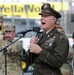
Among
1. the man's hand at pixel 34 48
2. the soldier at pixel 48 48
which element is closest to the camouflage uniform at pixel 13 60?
the soldier at pixel 48 48

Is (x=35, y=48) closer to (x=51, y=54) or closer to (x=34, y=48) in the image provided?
(x=34, y=48)

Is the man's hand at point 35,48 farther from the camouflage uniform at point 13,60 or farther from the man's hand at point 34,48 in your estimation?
the camouflage uniform at point 13,60

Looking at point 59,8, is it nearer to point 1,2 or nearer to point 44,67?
point 1,2

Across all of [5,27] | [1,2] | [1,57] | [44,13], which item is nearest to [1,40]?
[1,57]

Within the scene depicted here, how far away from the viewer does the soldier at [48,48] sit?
3.55 metres

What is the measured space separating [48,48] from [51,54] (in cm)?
10

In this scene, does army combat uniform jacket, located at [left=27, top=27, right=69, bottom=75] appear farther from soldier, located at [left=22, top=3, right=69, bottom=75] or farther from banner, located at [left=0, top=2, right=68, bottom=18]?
banner, located at [left=0, top=2, right=68, bottom=18]

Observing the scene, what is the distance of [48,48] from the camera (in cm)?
366

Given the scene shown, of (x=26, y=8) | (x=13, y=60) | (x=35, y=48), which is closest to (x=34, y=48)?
(x=35, y=48)

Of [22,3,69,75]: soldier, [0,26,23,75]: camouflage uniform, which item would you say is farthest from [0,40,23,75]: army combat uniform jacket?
[22,3,69,75]: soldier

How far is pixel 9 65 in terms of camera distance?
4762mm

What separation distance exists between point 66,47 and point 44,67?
0.93ft

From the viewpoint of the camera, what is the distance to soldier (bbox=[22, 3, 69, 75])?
140 inches

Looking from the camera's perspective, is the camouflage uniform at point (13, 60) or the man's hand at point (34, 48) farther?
the camouflage uniform at point (13, 60)
